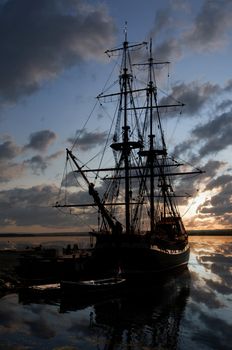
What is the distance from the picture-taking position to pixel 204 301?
37219mm

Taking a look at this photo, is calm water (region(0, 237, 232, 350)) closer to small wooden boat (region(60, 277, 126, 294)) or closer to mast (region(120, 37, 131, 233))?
small wooden boat (region(60, 277, 126, 294))

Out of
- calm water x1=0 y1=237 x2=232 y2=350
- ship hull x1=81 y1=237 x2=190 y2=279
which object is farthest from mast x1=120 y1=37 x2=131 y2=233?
calm water x1=0 y1=237 x2=232 y2=350

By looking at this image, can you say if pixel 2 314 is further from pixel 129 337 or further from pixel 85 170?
pixel 85 170

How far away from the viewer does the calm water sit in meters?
22.2

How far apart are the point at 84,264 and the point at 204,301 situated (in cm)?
1415

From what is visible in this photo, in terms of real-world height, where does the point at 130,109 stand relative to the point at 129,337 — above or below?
above

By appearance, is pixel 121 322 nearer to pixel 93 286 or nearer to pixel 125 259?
pixel 93 286

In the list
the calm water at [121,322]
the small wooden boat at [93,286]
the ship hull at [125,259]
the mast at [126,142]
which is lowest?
the calm water at [121,322]

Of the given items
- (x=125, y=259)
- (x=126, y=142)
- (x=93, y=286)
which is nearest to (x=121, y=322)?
(x=93, y=286)

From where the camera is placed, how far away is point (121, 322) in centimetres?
2703

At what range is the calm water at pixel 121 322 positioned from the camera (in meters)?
22.2

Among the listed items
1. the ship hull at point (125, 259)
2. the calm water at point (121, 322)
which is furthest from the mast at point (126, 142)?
the calm water at point (121, 322)

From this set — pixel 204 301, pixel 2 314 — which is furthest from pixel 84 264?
pixel 2 314

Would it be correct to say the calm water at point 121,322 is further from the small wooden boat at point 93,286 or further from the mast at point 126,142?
the mast at point 126,142
